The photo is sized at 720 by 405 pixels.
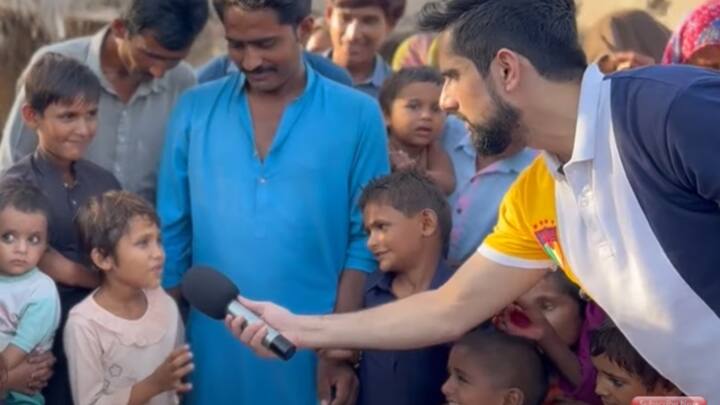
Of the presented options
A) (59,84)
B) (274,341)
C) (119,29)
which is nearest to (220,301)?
(274,341)

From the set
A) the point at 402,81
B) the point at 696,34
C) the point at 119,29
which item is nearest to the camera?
the point at 119,29

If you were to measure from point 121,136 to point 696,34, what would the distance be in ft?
6.44

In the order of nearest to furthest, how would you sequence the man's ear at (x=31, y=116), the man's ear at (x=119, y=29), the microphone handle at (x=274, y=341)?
the microphone handle at (x=274, y=341), the man's ear at (x=31, y=116), the man's ear at (x=119, y=29)

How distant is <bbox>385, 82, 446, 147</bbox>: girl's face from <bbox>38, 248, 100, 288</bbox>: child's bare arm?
130 centimetres

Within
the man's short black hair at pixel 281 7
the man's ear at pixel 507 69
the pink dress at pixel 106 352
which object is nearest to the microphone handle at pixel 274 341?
the man's ear at pixel 507 69

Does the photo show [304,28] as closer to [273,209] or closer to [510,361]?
[273,209]

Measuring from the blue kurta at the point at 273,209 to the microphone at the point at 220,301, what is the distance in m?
0.71

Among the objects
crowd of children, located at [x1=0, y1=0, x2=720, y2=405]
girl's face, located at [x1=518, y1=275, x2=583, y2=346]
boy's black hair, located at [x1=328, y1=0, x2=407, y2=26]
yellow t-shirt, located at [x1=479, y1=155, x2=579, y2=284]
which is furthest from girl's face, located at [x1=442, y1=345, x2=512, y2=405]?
boy's black hair, located at [x1=328, y1=0, x2=407, y2=26]

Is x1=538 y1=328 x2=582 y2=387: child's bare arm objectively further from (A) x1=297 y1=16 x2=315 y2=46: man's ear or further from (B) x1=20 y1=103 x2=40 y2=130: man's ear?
(B) x1=20 y1=103 x2=40 y2=130: man's ear

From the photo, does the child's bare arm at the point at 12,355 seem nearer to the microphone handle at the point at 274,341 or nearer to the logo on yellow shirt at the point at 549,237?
the microphone handle at the point at 274,341

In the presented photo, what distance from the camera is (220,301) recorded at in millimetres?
3383

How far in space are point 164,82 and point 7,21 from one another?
3.17 meters

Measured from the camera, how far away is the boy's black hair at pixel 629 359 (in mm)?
3725

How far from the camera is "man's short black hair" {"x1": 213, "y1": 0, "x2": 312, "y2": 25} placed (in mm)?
4305
